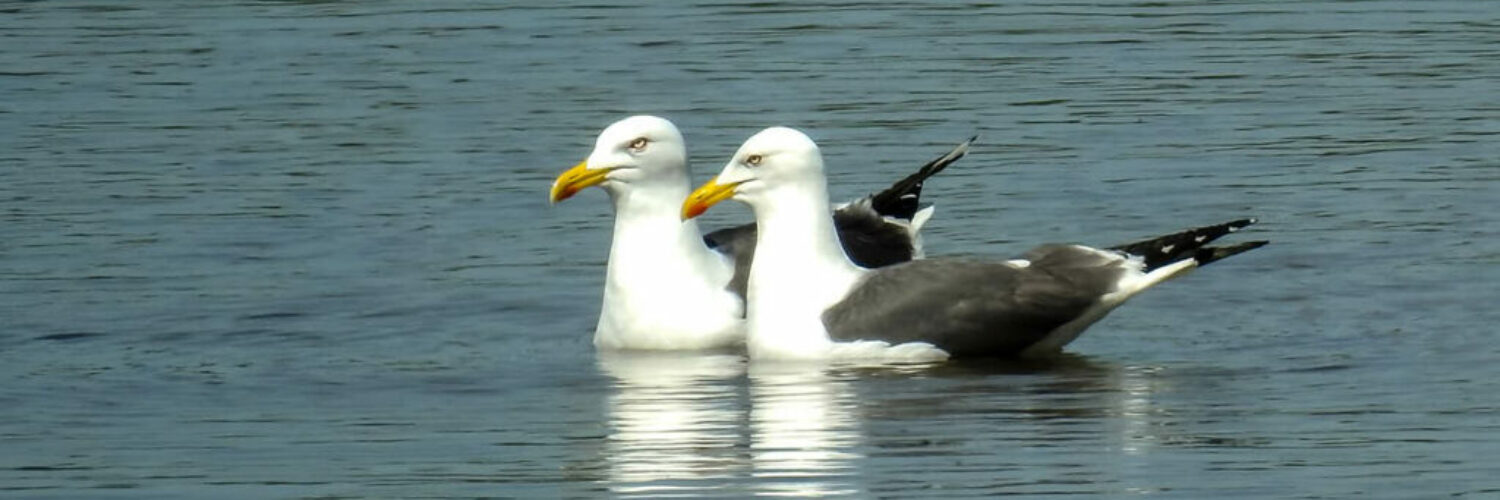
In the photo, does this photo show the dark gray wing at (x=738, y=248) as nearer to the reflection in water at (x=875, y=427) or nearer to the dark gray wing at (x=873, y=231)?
the dark gray wing at (x=873, y=231)

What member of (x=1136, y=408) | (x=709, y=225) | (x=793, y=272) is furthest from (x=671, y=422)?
(x=709, y=225)

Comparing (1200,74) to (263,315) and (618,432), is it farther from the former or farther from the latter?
(618,432)

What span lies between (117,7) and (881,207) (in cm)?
1144

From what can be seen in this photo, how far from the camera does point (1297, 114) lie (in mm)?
19609

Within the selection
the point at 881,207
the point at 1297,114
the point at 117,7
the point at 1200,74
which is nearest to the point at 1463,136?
the point at 1297,114

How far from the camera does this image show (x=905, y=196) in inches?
601

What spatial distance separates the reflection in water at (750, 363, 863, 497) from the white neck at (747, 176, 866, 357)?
13 centimetres

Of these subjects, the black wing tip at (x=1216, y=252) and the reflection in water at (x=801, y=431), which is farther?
the black wing tip at (x=1216, y=252)

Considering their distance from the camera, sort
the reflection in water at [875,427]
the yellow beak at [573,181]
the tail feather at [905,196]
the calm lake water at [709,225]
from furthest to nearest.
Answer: the tail feather at [905,196] < the yellow beak at [573,181] < the calm lake water at [709,225] < the reflection in water at [875,427]

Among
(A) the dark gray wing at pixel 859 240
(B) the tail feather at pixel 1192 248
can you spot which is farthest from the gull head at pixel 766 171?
(B) the tail feather at pixel 1192 248

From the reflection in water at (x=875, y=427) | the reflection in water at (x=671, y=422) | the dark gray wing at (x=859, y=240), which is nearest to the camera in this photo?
the reflection in water at (x=875, y=427)

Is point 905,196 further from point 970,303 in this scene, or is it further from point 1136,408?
point 1136,408

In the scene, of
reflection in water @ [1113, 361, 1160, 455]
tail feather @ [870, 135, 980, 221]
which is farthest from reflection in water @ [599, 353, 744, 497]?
tail feather @ [870, 135, 980, 221]

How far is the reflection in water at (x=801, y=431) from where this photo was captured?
10.5 m
